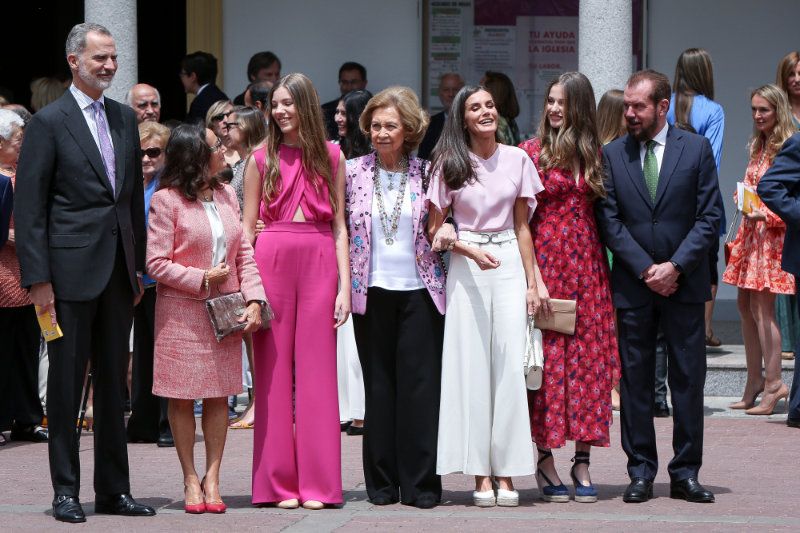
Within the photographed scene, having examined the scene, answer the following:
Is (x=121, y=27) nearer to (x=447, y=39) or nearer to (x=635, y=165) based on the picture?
(x=447, y=39)

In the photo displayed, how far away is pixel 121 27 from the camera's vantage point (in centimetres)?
1165

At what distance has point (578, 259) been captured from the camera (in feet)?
23.8

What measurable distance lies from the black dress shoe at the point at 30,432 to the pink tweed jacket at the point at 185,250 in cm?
290

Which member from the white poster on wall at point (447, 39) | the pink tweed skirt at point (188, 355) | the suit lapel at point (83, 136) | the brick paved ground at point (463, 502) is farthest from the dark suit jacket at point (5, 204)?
the white poster on wall at point (447, 39)

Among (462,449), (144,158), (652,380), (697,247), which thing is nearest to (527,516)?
(462,449)

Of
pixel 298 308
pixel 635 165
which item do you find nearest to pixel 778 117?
pixel 635 165

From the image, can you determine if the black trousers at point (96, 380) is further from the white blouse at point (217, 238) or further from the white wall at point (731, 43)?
the white wall at point (731, 43)

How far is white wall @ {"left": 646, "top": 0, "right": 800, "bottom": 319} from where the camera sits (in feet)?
45.2

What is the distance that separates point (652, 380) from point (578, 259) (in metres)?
0.74

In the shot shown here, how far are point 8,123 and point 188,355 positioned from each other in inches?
114

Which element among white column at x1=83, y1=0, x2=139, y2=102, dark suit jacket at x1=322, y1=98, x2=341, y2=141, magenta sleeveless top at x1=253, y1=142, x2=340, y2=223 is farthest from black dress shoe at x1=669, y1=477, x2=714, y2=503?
white column at x1=83, y1=0, x2=139, y2=102

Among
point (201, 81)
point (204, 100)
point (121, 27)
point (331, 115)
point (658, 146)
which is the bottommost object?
point (658, 146)

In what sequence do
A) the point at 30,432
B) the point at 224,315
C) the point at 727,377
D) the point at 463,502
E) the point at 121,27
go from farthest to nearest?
the point at 121,27
the point at 727,377
the point at 30,432
the point at 463,502
the point at 224,315

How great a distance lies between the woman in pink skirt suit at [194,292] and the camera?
276 inches
